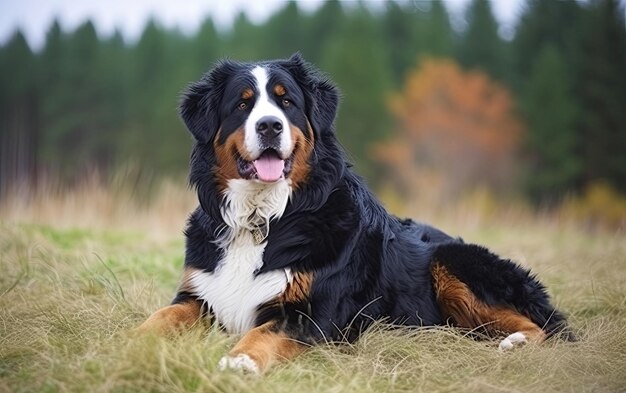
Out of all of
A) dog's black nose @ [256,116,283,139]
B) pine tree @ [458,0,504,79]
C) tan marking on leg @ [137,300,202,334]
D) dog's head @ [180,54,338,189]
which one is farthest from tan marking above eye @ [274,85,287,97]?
pine tree @ [458,0,504,79]

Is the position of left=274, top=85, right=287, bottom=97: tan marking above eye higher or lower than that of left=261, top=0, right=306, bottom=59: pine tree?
lower

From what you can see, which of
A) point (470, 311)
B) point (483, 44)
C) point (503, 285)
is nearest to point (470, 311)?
point (470, 311)

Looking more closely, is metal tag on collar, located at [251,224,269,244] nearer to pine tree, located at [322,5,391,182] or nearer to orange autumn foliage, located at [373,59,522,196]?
pine tree, located at [322,5,391,182]

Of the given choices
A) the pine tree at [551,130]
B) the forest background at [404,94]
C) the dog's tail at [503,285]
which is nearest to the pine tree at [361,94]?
the forest background at [404,94]

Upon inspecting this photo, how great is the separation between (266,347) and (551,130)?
29.8m

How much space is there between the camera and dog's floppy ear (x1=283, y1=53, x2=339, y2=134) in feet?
14.7

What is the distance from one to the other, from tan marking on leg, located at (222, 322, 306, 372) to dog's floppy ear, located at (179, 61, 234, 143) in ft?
4.46

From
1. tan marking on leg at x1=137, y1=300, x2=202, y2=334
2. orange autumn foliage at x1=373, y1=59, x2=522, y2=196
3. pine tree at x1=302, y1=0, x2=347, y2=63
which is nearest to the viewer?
tan marking on leg at x1=137, y1=300, x2=202, y2=334

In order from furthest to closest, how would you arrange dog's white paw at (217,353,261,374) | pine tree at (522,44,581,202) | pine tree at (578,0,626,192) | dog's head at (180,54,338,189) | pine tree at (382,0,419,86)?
1. pine tree at (382,0,419,86)
2. pine tree at (522,44,581,202)
3. pine tree at (578,0,626,192)
4. dog's head at (180,54,338,189)
5. dog's white paw at (217,353,261,374)

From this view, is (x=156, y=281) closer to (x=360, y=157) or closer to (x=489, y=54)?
(x=360, y=157)

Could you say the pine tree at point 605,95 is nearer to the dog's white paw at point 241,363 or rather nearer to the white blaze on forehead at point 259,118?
the white blaze on forehead at point 259,118

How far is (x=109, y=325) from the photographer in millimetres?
4355

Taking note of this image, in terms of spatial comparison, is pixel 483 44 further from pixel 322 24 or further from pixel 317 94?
pixel 317 94

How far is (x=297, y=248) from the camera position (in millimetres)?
4195
